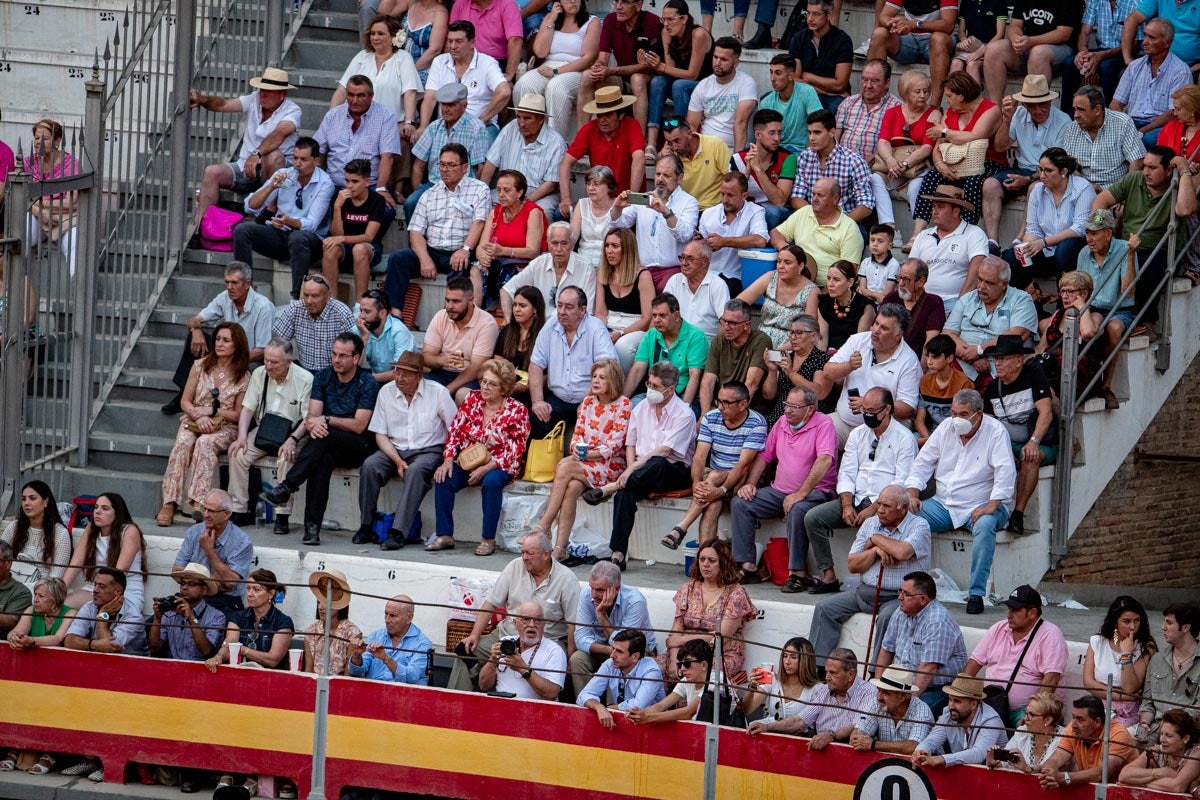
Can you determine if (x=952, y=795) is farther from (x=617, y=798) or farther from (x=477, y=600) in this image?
(x=477, y=600)

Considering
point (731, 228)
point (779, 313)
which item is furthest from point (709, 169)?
point (779, 313)

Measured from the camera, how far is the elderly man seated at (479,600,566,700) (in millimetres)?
12383

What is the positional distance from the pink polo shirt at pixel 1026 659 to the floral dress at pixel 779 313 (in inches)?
133

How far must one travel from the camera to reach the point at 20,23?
19625 millimetres

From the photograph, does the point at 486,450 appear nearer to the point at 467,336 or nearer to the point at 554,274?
the point at 467,336

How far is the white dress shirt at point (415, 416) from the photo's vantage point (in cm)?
1487

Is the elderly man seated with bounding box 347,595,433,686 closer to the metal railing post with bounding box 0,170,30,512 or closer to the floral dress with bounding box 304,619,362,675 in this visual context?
the floral dress with bounding box 304,619,362,675

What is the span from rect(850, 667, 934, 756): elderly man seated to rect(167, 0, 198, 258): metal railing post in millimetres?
7886

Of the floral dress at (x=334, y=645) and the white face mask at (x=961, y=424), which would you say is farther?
the white face mask at (x=961, y=424)

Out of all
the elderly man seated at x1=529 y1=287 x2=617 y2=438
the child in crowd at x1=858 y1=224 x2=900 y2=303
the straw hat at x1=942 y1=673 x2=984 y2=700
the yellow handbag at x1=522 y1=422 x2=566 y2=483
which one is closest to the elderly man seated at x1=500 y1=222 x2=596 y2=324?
the elderly man seated at x1=529 y1=287 x2=617 y2=438

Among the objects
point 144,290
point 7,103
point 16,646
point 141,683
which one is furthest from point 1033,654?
point 7,103

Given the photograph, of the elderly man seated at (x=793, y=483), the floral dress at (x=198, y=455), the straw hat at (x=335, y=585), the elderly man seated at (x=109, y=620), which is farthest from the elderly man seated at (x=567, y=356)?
the elderly man seated at (x=109, y=620)

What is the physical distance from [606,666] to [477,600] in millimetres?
1695

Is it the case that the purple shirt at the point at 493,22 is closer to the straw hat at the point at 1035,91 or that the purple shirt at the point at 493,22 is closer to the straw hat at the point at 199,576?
the straw hat at the point at 1035,91
